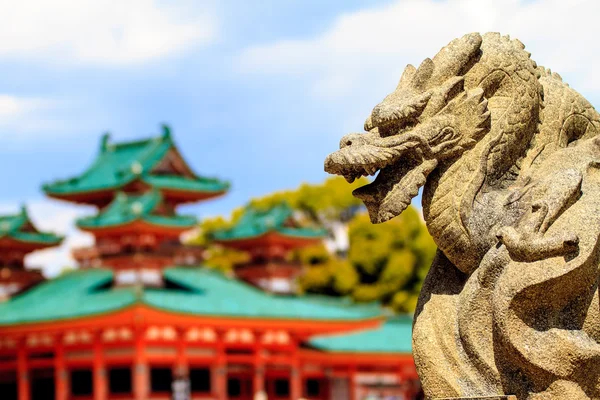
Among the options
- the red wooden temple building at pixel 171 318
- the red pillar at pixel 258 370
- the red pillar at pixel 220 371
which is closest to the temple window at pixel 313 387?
the red wooden temple building at pixel 171 318

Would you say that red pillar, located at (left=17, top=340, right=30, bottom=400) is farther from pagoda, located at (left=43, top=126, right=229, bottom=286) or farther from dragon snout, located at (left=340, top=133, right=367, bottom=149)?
dragon snout, located at (left=340, top=133, right=367, bottom=149)

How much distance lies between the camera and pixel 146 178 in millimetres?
30047

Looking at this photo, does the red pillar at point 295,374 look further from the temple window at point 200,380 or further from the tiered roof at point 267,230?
the tiered roof at point 267,230

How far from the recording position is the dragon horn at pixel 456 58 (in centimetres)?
443

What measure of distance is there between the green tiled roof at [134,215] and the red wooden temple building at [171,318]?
0.15 feet

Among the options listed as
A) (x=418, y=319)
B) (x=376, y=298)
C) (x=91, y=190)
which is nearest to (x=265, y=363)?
(x=91, y=190)

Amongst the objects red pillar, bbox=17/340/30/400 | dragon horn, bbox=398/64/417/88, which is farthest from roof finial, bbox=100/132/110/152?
dragon horn, bbox=398/64/417/88

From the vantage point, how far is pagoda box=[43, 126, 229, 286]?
27.1 metres

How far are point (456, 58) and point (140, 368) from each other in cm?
2038

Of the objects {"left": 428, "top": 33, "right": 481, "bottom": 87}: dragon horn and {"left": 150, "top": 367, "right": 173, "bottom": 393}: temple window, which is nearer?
{"left": 428, "top": 33, "right": 481, "bottom": 87}: dragon horn

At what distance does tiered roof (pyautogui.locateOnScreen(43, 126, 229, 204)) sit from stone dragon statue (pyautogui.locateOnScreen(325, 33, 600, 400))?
83.5 ft

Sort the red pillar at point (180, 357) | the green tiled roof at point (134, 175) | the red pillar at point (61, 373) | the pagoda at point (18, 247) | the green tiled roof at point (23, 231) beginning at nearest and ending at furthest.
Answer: the red pillar at point (180, 357) → the red pillar at point (61, 373) → the pagoda at point (18, 247) → the green tiled roof at point (23, 231) → the green tiled roof at point (134, 175)

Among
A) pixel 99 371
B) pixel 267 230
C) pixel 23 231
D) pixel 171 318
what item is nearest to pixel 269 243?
pixel 267 230

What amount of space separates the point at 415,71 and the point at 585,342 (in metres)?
1.39
